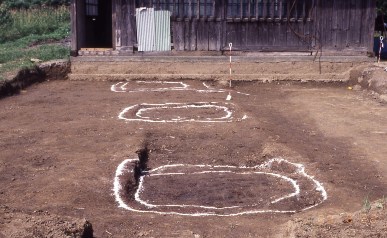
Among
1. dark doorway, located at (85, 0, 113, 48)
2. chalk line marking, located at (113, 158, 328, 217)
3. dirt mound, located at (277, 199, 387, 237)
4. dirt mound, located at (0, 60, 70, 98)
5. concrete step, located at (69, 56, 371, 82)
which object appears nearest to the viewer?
dirt mound, located at (277, 199, 387, 237)

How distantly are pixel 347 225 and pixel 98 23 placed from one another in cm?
1623

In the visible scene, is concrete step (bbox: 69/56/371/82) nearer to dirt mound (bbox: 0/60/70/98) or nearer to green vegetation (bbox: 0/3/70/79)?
dirt mound (bbox: 0/60/70/98)

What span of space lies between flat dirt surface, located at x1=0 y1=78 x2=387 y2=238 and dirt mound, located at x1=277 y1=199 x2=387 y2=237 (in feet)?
0.06

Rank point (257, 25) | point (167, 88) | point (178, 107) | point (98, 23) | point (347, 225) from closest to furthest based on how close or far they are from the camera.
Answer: point (347, 225), point (178, 107), point (167, 88), point (257, 25), point (98, 23)

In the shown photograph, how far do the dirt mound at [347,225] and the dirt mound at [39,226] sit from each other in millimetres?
2077

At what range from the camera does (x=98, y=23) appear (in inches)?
794

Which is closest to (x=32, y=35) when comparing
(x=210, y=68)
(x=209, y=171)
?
(x=210, y=68)

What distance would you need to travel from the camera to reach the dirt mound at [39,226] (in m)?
4.90

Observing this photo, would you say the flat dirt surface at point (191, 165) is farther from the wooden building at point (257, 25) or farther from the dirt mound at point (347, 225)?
the wooden building at point (257, 25)

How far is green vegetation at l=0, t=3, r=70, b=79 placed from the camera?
18.0 m

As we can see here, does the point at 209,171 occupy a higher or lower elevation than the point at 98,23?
lower

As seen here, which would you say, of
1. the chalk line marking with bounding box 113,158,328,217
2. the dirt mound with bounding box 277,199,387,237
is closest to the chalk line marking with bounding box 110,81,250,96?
the chalk line marking with bounding box 113,158,328,217

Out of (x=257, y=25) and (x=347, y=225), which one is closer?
(x=347, y=225)

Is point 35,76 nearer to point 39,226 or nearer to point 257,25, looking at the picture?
point 257,25
